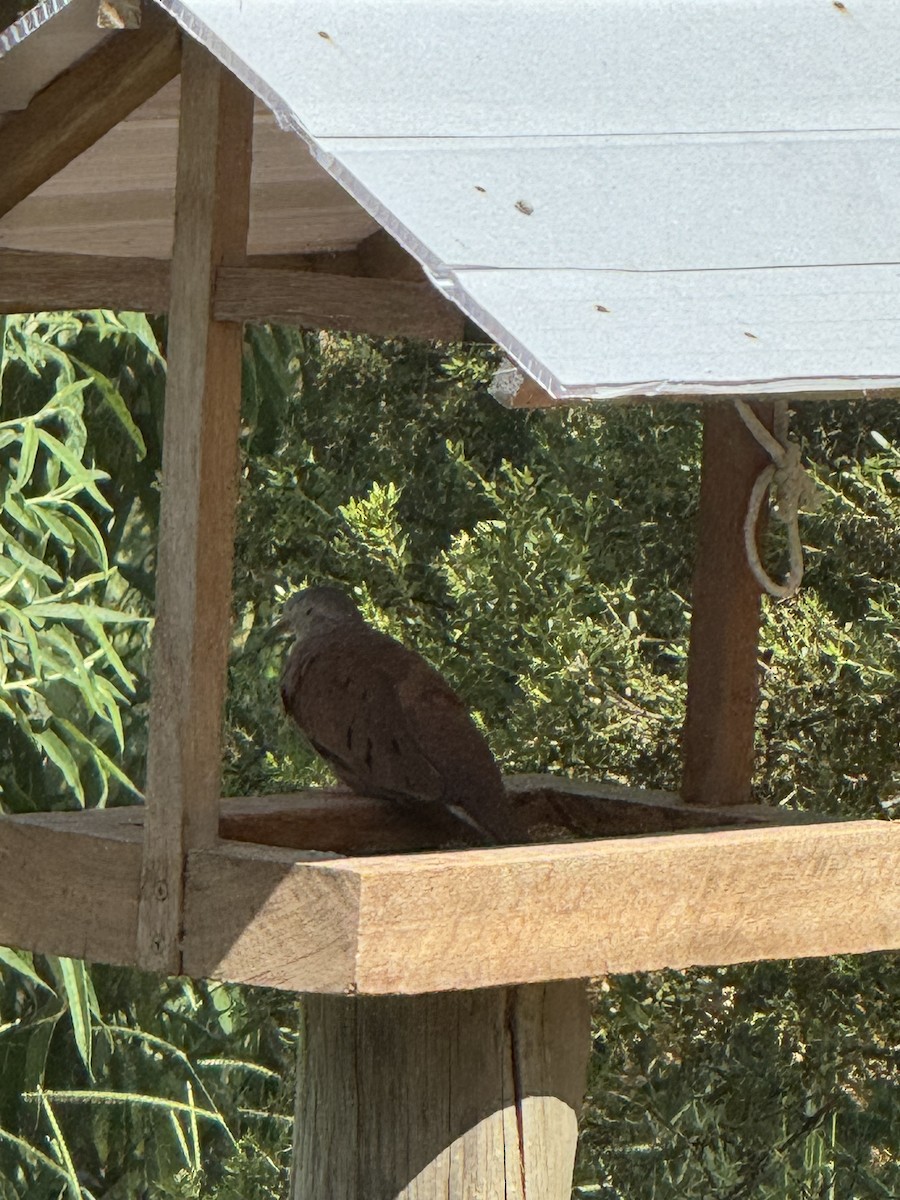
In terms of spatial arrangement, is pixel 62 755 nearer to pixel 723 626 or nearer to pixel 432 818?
pixel 432 818

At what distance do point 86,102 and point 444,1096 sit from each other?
1204mm

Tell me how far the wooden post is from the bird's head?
0.65 m

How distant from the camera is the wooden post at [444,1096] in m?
2.38

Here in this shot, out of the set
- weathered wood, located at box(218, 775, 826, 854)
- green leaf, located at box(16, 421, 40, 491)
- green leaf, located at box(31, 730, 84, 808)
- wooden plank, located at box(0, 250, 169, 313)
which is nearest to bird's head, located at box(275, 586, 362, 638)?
weathered wood, located at box(218, 775, 826, 854)

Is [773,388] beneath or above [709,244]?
beneath

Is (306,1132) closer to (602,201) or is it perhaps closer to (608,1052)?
(602,201)

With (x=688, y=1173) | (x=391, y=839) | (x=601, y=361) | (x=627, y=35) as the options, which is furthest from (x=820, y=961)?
(x=601, y=361)

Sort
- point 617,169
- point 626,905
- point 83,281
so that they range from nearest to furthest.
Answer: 1. point 617,169
2. point 626,905
3. point 83,281

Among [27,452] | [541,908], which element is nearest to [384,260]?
[541,908]

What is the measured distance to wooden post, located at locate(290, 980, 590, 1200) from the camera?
2.38 meters

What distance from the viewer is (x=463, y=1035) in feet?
7.80

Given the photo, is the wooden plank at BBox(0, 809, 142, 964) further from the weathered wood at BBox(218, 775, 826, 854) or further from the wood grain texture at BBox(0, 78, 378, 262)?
the wood grain texture at BBox(0, 78, 378, 262)

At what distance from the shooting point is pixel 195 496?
6.91ft

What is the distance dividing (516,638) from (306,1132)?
2217mm
